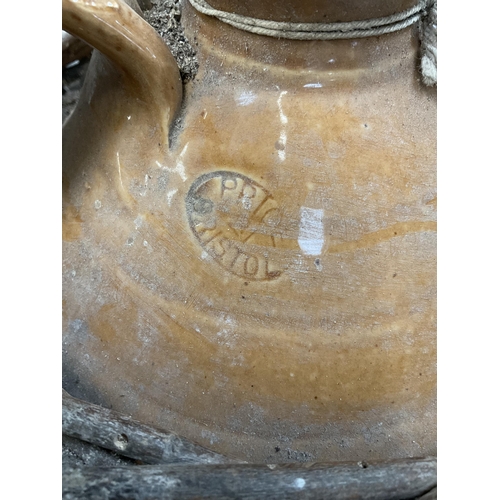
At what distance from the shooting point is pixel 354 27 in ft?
2.42

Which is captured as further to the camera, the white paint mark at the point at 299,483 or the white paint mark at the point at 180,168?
the white paint mark at the point at 180,168

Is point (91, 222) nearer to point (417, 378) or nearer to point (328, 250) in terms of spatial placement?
point (328, 250)

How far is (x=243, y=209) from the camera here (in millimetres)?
756

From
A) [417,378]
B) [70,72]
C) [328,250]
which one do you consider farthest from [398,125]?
[70,72]

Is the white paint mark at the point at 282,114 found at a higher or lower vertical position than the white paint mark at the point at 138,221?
higher

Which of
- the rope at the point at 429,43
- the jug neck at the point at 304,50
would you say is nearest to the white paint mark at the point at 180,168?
the jug neck at the point at 304,50

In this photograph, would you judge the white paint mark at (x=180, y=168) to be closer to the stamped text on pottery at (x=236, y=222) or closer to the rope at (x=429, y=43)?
the stamped text on pottery at (x=236, y=222)

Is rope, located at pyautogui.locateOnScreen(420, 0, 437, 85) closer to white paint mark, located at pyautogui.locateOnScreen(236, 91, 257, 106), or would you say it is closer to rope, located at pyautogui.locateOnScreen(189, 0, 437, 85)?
rope, located at pyautogui.locateOnScreen(189, 0, 437, 85)

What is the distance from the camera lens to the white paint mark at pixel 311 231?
74cm

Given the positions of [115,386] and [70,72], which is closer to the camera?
[115,386]

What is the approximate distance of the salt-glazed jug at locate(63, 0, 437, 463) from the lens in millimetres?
738

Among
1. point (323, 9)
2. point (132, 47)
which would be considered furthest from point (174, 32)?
point (323, 9)

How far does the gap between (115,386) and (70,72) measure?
2.99 feet

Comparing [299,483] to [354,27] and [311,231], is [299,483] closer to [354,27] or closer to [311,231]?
[311,231]
